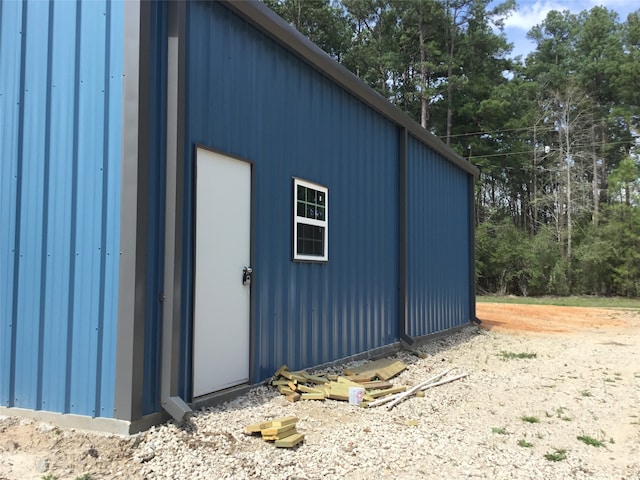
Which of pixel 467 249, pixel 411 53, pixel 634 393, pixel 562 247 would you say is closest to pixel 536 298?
pixel 562 247

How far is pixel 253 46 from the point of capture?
223 inches

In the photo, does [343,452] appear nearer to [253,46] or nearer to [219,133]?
[219,133]

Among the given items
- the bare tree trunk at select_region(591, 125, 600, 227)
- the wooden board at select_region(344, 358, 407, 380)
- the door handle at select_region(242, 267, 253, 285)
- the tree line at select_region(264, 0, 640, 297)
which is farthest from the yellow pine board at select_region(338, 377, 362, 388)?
the bare tree trunk at select_region(591, 125, 600, 227)

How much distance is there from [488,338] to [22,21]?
10.2m

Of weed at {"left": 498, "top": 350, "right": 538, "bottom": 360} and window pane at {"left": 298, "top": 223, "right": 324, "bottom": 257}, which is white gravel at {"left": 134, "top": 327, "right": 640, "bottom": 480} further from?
window pane at {"left": 298, "top": 223, "right": 324, "bottom": 257}

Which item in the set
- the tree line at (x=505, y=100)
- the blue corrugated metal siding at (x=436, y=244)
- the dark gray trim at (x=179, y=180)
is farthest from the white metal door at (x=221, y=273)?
the tree line at (x=505, y=100)

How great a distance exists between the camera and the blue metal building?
157 inches

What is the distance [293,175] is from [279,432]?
10.4ft

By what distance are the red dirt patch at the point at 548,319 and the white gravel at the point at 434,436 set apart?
6622 mm

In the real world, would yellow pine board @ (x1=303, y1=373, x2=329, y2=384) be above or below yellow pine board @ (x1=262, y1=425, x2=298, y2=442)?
above

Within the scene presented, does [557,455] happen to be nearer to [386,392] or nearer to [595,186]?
[386,392]

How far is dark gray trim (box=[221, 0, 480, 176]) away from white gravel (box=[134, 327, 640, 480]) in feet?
12.3

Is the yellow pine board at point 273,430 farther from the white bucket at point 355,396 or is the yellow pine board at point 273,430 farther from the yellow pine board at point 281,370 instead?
the yellow pine board at point 281,370

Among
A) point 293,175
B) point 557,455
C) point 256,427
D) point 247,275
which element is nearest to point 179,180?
point 247,275
